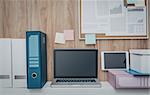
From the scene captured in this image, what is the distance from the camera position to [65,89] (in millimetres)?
1326

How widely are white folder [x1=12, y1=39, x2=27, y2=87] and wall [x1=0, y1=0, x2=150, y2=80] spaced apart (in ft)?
0.60

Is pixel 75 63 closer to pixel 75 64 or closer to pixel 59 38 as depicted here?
pixel 75 64

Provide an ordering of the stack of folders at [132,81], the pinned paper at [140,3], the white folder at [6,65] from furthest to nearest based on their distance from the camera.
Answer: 1. the pinned paper at [140,3]
2. the white folder at [6,65]
3. the stack of folders at [132,81]

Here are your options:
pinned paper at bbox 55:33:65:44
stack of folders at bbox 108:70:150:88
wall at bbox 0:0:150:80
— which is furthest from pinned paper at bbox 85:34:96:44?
stack of folders at bbox 108:70:150:88

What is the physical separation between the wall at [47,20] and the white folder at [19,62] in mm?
182

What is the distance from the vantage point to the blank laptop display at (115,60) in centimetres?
159

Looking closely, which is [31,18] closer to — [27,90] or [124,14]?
[27,90]

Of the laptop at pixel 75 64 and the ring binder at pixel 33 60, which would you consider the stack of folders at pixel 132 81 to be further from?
the ring binder at pixel 33 60

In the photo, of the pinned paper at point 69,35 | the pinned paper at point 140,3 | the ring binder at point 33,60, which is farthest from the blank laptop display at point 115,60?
the ring binder at point 33,60

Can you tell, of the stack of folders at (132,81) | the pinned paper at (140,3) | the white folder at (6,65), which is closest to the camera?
the stack of folders at (132,81)

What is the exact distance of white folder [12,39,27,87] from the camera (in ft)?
4.69

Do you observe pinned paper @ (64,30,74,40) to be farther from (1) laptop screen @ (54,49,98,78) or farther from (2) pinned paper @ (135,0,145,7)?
(2) pinned paper @ (135,0,145,7)

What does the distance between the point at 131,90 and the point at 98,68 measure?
352mm

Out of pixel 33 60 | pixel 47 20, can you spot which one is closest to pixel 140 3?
pixel 47 20
